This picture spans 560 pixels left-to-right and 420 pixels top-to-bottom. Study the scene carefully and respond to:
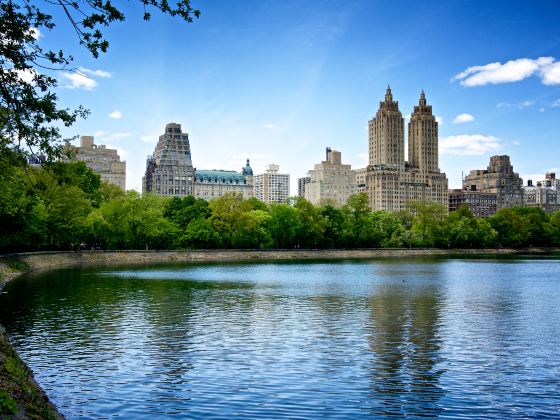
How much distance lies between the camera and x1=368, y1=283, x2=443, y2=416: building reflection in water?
20219mm

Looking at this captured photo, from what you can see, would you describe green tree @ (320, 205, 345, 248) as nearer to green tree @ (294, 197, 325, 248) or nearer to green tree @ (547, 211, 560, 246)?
green tree @ (294, 197, 325, 248)

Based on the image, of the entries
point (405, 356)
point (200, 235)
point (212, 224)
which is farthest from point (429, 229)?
point (405, 356)

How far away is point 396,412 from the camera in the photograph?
1912cm

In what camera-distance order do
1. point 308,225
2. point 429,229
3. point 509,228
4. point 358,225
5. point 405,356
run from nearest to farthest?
point 405,356 < point 308,225 < point 358,225 < point 429,229 < point 509,228

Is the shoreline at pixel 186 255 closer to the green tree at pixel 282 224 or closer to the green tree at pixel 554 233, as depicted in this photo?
the green tree at pixel 554 233

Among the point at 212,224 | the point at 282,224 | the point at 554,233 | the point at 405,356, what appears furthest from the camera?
the point at 554,233

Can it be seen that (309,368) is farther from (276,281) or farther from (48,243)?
(48,243)

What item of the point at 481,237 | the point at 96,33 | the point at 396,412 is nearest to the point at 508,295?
the point at 396,412

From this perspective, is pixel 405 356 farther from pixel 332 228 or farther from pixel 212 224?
pixel 332 228

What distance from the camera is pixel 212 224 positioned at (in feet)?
456

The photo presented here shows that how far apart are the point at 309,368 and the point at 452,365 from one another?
20.2ft

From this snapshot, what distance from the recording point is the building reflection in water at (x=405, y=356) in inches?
796

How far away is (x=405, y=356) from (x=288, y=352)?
213 inches

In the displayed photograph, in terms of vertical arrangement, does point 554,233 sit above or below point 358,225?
below
